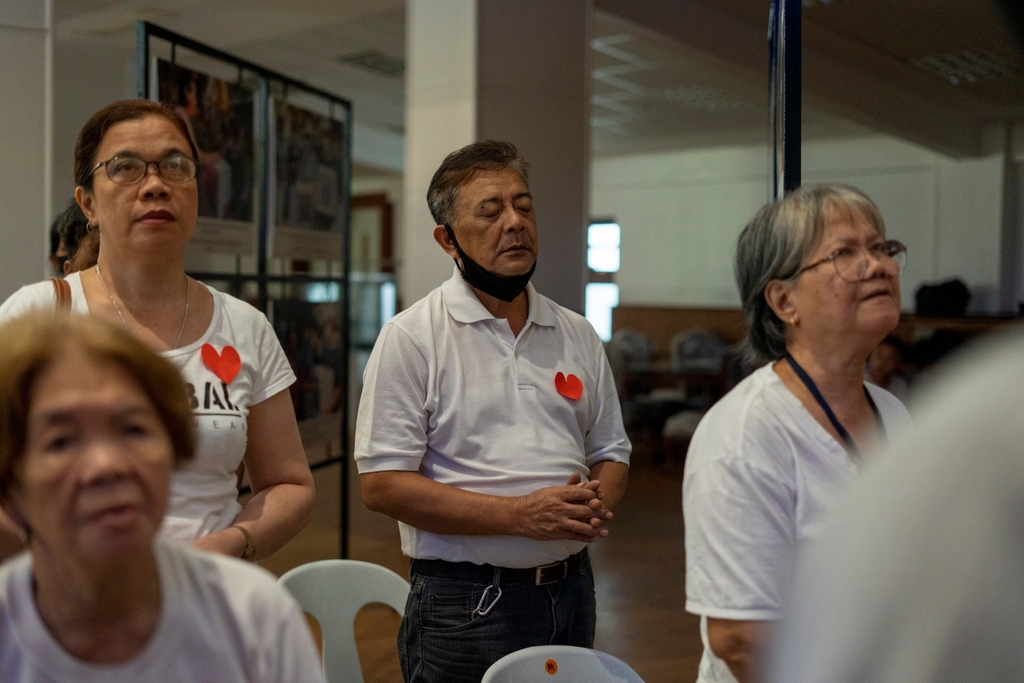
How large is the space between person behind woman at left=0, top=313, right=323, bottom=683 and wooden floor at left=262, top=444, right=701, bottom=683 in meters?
2.93

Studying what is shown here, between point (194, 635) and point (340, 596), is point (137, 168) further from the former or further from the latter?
point (340, 596)

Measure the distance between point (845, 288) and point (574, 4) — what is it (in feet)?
12.4

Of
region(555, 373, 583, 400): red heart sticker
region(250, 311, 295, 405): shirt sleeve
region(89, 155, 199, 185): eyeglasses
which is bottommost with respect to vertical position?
Result: region(555, 373, 583, 400): red heart sticker

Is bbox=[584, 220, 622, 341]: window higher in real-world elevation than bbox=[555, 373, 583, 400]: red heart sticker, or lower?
higher

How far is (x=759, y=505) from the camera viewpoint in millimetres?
1396

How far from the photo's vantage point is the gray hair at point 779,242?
1.59 meters

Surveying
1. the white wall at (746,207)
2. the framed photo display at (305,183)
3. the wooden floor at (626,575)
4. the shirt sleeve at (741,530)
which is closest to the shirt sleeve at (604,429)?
the shirt sleeve at (741,530)

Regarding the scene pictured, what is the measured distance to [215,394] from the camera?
1.66 metres

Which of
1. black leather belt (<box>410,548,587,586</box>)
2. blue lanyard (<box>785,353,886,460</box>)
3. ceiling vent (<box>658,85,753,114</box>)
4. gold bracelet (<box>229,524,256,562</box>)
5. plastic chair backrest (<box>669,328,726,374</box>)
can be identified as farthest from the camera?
plastic chair backrest (<box>669,328,726,374</box>)

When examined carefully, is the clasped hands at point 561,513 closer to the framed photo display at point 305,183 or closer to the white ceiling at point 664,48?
the framed photo display at point 305,183

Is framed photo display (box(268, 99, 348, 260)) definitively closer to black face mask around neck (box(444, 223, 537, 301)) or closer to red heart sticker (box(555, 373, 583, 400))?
black face mask around neck (box(444, 223, 537, 301))

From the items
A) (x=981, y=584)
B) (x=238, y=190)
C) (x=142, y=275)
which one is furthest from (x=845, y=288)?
(x=238, y=190)

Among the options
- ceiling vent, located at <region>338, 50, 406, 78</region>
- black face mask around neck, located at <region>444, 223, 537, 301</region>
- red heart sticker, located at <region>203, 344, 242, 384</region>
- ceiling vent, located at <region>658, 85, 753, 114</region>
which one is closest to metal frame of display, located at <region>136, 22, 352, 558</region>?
black face mask around neck, located at <region>444, 223, 537, 301</region>

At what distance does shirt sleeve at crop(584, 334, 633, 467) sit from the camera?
2246 mm
